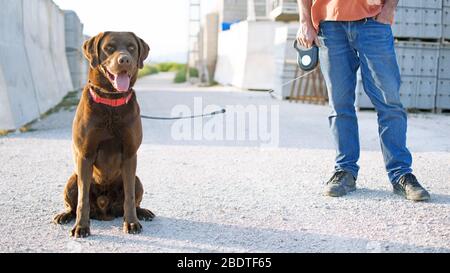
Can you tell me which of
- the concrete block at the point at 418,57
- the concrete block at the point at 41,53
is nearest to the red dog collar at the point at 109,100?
the concrete block at the point at 41,53

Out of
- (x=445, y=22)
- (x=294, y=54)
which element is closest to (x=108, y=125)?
(x=445, y=22)

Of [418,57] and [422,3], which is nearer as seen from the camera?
[422,3]

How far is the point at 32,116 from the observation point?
27.3ft

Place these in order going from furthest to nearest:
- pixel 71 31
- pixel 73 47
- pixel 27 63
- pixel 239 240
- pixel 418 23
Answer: pixel 71 31, pixel 73 47, pixel 418 23, pixel 27 63, pixel 239 240

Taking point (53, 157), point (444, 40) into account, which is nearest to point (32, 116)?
point (53, 157)

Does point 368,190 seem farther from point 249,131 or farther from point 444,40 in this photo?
point 444,40

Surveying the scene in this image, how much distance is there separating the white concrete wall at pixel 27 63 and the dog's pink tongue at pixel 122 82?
4591 mm

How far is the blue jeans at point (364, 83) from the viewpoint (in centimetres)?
395

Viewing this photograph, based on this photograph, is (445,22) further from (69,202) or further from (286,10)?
(69,202)

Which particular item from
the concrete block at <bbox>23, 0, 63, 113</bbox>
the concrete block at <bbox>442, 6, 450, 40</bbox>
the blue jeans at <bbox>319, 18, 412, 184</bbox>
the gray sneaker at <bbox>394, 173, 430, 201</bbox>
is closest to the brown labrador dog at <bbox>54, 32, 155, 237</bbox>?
the blue jeans at <bbox>319, 18, 412, 184</bbox>

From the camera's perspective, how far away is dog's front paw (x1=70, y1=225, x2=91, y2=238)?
3070 millimetres

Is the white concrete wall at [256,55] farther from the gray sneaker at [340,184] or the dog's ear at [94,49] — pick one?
the dog's ear at [94,49]

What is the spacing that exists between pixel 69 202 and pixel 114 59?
3.25 ft

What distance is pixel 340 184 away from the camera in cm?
418
